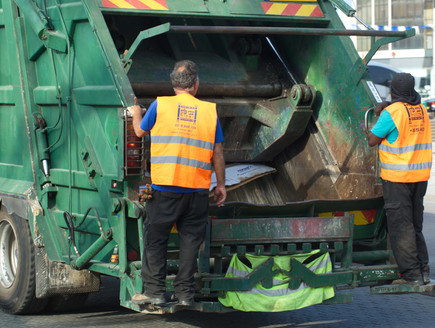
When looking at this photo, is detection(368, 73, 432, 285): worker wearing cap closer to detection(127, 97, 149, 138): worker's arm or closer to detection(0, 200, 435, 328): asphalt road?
detection(0, 200, 435, 328): asphalt road

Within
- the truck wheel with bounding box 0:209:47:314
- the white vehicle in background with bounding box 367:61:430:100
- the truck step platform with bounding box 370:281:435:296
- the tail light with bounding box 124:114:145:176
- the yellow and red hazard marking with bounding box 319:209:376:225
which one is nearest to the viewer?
the tail light with bounding box 124:114:145:176

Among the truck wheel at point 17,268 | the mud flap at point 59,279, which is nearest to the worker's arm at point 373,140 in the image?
the mud flap at point 59,279

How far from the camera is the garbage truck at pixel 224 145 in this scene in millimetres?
4617

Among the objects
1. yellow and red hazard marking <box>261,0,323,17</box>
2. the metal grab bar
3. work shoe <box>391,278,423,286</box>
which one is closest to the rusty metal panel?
work shoe <box>391,278,423,286</box>

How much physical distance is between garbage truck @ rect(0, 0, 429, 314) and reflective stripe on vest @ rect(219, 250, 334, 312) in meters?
0.01

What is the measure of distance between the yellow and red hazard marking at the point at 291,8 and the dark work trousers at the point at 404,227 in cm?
138

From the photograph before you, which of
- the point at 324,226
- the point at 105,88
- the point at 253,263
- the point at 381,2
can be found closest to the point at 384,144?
the point at 324,226

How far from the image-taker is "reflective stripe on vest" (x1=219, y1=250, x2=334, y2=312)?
456 centimetres

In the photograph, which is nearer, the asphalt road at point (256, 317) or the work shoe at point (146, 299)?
the work shoe at point (146, 299)

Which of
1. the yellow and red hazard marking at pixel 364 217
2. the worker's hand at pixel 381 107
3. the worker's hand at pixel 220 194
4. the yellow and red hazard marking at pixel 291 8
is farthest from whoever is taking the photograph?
the yellow and red hazard marking at pixel 291 8

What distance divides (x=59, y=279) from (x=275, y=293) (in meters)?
1.49

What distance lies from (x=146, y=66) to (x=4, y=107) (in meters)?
1.02

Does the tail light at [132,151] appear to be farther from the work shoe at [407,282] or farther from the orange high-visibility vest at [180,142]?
the work shoe at [407,282]

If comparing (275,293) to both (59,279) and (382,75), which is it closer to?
(59,279)
